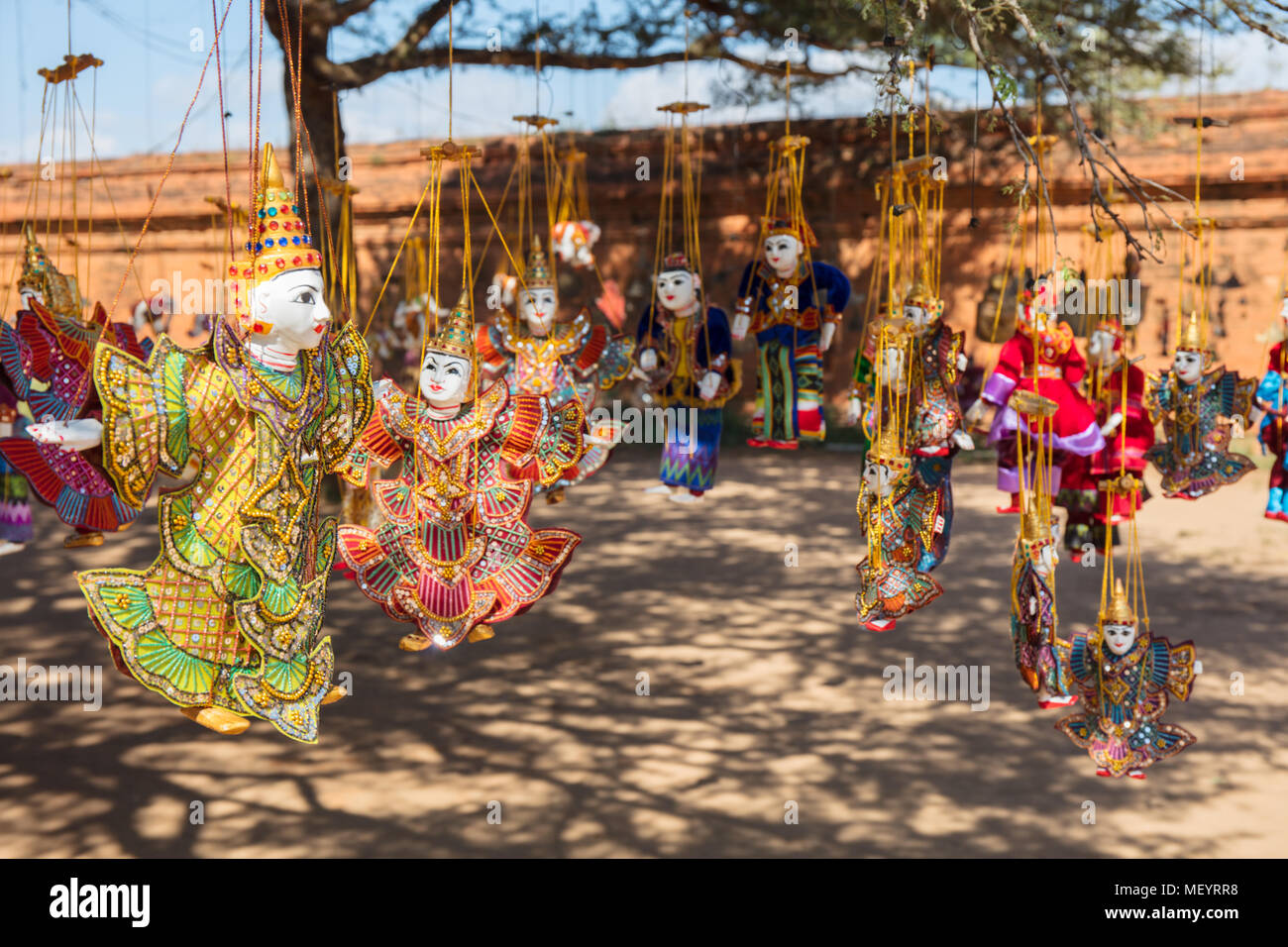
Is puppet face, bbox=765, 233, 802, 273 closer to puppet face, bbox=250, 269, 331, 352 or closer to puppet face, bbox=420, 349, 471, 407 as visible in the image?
puppet face, bbox=420, 349, 471, 407

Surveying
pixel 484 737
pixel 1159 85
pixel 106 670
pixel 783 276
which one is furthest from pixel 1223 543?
pixel 106 670

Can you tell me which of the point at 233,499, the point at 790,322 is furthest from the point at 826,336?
the point at 233,499

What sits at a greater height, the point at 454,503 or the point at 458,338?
the point at 458,338

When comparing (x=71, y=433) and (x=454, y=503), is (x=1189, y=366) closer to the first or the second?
(x=454, y=503)

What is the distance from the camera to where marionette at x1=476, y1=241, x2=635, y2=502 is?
632cm

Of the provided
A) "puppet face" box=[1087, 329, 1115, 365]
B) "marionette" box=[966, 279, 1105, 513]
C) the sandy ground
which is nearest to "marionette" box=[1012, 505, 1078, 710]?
the sandy ground

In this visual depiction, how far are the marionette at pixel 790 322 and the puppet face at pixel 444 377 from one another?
1984mm

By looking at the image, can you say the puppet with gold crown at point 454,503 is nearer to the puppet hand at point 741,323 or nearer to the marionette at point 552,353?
the marionette at point 552,353

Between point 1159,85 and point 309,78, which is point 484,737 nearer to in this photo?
point 309,78

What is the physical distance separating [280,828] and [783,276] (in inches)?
128

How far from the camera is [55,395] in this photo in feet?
15.4

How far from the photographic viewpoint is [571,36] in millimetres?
9312

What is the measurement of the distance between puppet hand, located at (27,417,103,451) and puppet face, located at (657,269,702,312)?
3538mm

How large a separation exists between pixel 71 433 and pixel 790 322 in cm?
364
